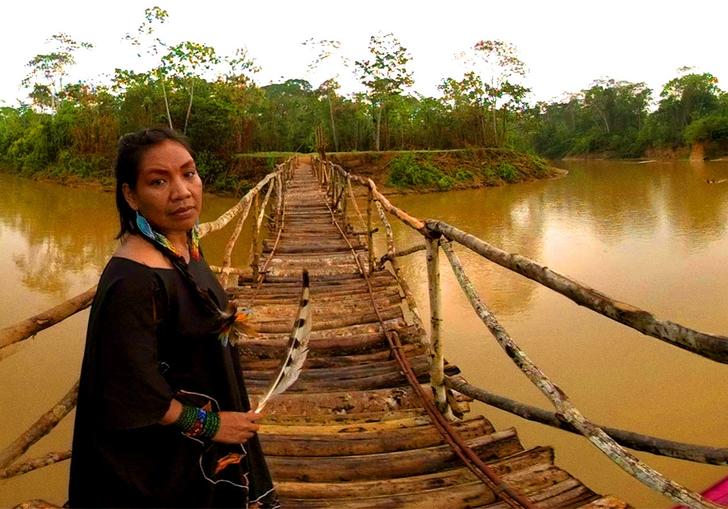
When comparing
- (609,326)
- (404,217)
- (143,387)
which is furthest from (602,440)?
(609,326)

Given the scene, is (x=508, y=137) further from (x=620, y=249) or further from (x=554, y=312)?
(x=554, y=312)

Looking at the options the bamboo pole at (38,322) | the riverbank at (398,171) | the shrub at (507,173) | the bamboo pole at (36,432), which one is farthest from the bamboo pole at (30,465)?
the shrub at (507,173)

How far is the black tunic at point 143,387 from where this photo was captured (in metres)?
0.91

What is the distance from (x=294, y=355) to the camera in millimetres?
1458

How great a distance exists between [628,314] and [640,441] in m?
0.40

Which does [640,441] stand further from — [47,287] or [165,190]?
[47,287]

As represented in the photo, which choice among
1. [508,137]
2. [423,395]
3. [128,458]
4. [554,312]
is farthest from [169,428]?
[508,137]

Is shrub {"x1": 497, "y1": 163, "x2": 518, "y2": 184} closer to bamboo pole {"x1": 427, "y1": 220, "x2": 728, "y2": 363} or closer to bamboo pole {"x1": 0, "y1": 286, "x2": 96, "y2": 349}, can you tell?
bamboo pole {"x1": 427, "y1": 220, "x2": 728, "y2": 363}

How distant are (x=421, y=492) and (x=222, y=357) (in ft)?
3.13

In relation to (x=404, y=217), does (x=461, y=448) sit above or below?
below

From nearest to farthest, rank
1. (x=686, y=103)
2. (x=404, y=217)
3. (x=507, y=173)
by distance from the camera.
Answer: (x=404, y=217) → (x=507, y=173) → (x=686, y=103)

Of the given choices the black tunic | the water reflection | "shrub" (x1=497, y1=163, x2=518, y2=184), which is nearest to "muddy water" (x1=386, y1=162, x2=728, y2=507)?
the black tunic

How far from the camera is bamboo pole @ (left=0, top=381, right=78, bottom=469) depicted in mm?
1519

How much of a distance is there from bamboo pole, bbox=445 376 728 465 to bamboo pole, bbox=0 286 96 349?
1.45 m
